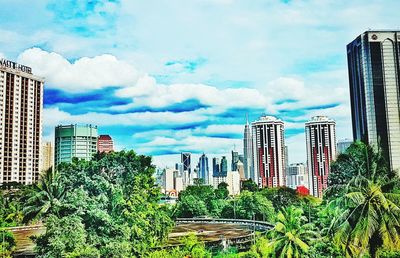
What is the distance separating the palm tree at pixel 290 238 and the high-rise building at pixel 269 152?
107 m

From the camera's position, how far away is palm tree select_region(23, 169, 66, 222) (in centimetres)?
2528

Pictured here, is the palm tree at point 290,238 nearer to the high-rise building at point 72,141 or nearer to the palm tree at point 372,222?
the palm tree at point 372,222

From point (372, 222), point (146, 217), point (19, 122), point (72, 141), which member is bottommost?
point (146, 217)

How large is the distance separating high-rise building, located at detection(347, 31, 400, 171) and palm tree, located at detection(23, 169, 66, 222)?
171 ft

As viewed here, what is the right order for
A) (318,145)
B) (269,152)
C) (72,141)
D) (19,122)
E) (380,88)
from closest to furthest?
(380,88) < (19,122) < (318,145) < (269,152) < (72,141)

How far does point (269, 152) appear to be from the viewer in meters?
130

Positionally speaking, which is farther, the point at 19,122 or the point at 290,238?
the point at 19,122

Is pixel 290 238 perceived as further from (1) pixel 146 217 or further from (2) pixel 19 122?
(2) pixel 19 122

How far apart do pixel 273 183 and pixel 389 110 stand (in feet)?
211

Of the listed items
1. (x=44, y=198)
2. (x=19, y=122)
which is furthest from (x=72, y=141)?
(x=44, y=198)

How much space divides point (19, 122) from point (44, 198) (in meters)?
56.3

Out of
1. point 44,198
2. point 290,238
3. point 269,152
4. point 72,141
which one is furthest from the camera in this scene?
point 72,141

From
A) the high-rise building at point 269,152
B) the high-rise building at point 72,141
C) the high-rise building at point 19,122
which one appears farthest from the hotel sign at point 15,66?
the high-rise building at point 269,152

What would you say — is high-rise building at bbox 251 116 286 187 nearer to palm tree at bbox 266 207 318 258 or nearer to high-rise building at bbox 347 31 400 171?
high-rise building at bbox 347 31 400 171
